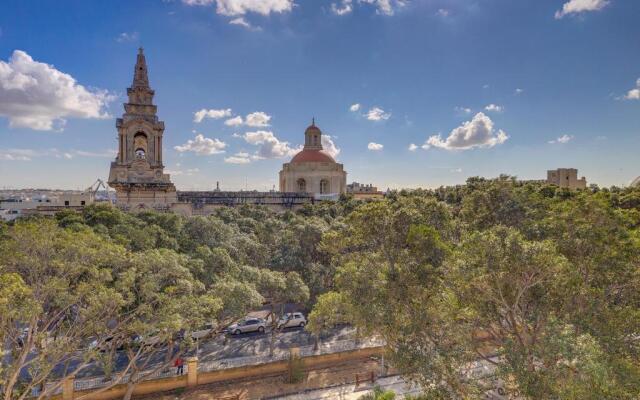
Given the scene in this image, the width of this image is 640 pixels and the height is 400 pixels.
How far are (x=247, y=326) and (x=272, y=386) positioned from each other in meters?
6.23

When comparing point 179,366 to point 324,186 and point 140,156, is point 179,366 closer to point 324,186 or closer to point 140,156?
point 140,156

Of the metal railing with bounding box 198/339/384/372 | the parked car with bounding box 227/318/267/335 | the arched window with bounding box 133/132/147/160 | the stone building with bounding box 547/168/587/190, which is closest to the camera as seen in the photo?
the metal railing with bounding box 198/339/384/372

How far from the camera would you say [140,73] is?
45.2 m

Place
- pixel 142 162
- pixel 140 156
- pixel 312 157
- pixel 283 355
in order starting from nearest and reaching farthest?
pixel 283 355 < pixel 142 162 < pixel 140 156 < pixel 312 157

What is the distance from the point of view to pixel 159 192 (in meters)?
42.5

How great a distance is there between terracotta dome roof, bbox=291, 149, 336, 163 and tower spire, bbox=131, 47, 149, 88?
105 feet

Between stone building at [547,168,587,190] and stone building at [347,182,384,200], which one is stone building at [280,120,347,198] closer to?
stone building at [347,182,384,200]

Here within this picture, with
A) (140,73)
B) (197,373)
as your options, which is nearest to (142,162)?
(140,73)

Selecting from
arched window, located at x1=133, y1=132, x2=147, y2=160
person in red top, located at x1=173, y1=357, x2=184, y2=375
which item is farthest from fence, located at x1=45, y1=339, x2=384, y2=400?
arched window, located at x1=133, y1=132, x2=147, y2=160

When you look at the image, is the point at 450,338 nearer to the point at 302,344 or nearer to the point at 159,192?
the point at 302,344

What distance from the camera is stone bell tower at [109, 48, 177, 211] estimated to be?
4128 centimetres

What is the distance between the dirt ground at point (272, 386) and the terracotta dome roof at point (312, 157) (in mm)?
54957

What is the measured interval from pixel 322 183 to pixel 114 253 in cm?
5745

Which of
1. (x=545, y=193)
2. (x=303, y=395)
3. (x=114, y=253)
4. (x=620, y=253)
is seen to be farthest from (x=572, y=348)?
(x=545, y=193)
